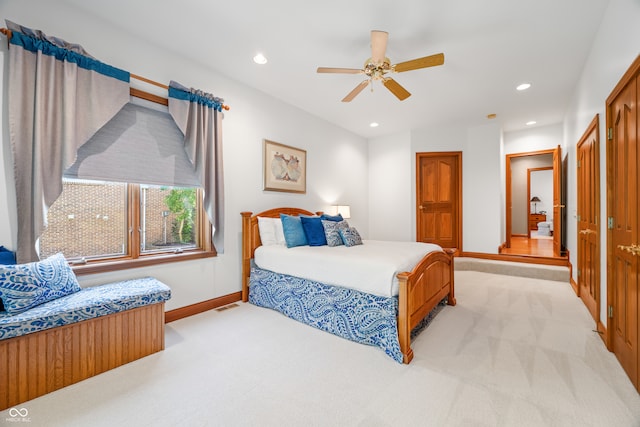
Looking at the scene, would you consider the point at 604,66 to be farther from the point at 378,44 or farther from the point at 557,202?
the point at 557,202

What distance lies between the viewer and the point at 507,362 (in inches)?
81.9

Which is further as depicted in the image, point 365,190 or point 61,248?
point 365,190

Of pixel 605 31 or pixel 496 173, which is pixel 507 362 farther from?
pixel 496 173

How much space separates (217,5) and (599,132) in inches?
142

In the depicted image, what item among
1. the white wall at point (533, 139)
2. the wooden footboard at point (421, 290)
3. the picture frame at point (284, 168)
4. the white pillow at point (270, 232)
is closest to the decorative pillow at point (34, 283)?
the white pillow at point (270, 232)

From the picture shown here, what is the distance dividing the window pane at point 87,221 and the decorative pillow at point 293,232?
1.68 m

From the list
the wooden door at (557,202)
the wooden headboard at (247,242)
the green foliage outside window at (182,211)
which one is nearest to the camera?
the green foliage outside window at (182,211)

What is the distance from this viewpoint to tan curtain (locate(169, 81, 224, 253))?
2893 millimetres

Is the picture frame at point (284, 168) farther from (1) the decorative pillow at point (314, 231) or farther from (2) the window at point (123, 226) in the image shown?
(2) the window at point (123, 226)

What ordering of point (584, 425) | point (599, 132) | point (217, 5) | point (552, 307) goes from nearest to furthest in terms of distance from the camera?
point (584, 425)
point (217, 5)
point (599, 132)
point (552, 307)

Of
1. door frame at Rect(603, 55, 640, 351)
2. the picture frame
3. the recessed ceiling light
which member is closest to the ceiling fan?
the recessed ceiling light

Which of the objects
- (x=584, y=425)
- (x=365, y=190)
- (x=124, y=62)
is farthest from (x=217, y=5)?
(x=365, y=190)

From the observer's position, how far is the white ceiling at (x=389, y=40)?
231 cm

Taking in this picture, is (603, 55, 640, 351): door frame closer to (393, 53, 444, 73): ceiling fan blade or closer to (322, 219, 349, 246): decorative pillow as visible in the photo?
(393, 53, 444, 73): ceiling fan blade
